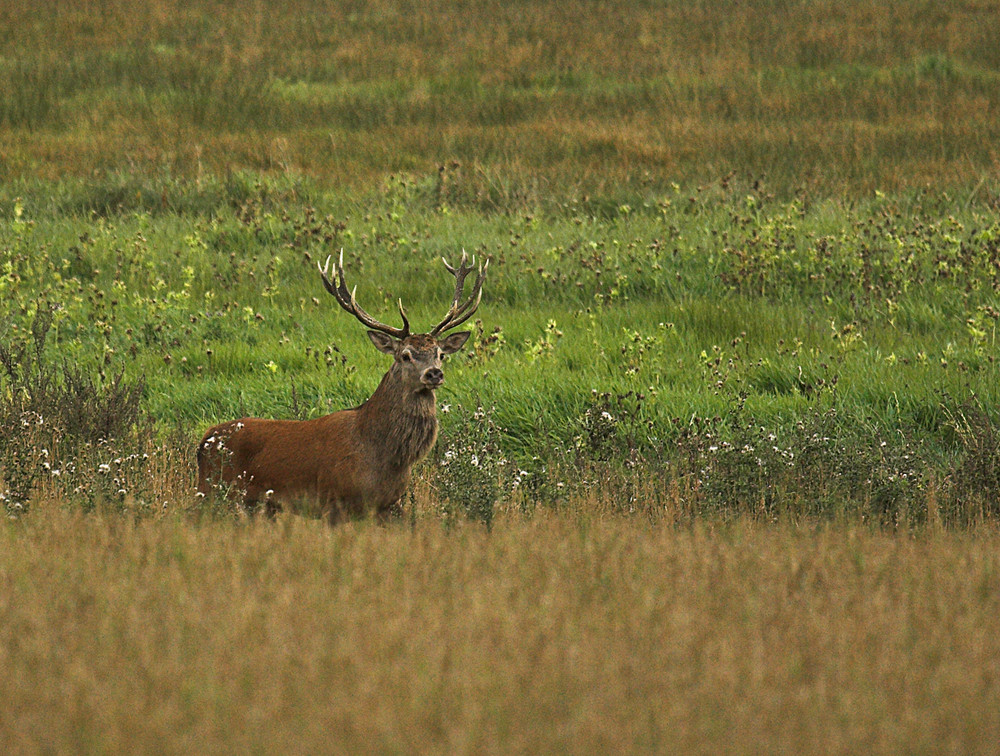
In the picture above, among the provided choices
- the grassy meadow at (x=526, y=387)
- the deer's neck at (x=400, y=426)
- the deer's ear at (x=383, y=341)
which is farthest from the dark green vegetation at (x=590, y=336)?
the deer's ear at (x=383, y=341)

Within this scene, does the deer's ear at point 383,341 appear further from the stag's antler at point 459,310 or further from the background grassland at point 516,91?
the background grassland at point 516,91

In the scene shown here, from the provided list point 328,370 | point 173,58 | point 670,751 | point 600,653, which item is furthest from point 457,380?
point 173,58

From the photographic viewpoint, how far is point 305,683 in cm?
406

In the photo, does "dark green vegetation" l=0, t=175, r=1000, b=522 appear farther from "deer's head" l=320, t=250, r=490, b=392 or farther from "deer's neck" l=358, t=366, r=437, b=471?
"deer's head" l=320, t=250, r=490, b=392

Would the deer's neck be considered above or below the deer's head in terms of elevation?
below

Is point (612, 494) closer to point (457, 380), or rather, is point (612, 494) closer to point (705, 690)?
point (457, 380)

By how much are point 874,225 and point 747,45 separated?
523 inches

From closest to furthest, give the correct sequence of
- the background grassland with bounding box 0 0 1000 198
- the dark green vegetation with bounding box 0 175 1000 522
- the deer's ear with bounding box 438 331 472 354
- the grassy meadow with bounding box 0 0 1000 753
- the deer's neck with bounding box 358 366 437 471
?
1. the grassy meadow with bounding box 0 0 1000 753
2. the deer's neck with bounding box 358 366 437 471
3. the deer's ear with bounding box 438 331 472 354
4. the dark green vegetation with bounding box 0 175 1000 522
5. the background grassland with bounding box 0 0 1000 198

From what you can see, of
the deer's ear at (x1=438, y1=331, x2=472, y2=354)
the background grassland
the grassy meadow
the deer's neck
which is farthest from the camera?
the background grassland

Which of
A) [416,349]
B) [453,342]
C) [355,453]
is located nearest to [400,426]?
[355,453]

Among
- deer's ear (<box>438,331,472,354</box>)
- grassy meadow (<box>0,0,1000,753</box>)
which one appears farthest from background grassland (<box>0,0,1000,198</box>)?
deer's ear (<box>438,331,472,354</box>)

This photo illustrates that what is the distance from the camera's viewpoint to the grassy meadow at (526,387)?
4102 millimetres

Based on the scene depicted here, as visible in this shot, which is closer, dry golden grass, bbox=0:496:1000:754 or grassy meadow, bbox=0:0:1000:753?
dry golden grass, bbox=0:496:1000:754

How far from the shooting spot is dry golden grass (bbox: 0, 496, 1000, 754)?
3.76 meters
